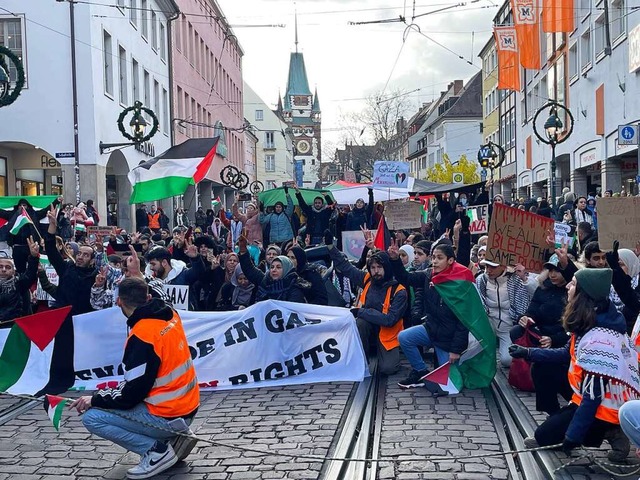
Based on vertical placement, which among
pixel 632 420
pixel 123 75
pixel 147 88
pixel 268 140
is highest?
pixel 268 140

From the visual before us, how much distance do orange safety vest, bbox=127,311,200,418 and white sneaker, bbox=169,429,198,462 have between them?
0.65 feet

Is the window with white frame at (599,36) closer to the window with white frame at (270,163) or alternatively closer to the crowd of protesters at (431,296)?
the crowd of protesters at (431,296)

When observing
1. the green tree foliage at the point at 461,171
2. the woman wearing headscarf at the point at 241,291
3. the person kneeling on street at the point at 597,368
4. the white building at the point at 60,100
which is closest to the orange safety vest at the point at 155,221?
the white building at the point at 60,100

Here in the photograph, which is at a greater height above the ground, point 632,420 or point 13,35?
point 13,35

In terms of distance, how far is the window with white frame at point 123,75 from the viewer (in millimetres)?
28250

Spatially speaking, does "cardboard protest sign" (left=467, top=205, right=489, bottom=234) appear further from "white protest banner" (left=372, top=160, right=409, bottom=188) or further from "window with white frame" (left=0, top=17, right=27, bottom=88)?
"window with white frame" (left=0, top=17, right=27, bottom=88)

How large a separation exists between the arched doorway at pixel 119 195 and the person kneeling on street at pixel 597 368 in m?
25.1

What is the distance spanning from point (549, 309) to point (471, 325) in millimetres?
919

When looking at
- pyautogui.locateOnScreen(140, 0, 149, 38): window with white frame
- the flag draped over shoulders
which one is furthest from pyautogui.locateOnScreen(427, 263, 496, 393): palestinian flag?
pyautogui.locateOnScreen(140, 0, 149, 38): window with white frame

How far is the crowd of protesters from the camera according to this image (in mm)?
5492

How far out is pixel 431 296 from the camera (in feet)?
28.6

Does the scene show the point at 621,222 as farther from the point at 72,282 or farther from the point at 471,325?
the point at 72,282

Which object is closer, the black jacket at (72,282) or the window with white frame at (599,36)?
the black jacket at (72,282)

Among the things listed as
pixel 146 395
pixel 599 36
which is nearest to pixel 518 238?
pixel 146 395
